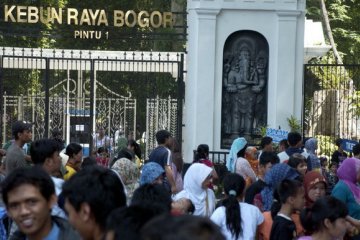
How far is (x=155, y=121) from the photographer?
92.4ft

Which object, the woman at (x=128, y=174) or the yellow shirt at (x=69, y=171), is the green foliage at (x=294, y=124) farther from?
the woman at (x=128, y=174)

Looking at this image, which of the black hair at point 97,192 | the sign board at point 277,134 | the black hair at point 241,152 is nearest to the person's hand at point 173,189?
the black hair at point 241,152

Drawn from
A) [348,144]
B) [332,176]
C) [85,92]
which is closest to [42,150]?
[348,144]

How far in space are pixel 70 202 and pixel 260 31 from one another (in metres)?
15.9

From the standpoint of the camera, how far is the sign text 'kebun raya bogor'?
71.1ft

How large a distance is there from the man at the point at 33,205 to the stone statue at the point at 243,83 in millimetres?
15214

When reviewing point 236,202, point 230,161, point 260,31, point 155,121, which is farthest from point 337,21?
point 236,202

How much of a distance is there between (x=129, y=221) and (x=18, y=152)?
7947mm

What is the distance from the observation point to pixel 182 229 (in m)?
3.65

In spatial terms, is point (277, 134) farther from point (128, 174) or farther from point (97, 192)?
point (97, 192)

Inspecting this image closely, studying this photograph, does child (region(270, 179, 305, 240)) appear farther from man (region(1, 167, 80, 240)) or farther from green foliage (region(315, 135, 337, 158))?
green foliage (region(315, 135, 337, 158))

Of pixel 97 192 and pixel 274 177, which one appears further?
pixel 274 177

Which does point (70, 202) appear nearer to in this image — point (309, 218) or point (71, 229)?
point (71, 229)

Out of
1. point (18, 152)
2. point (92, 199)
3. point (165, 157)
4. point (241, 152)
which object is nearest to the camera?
point (92, 199)
